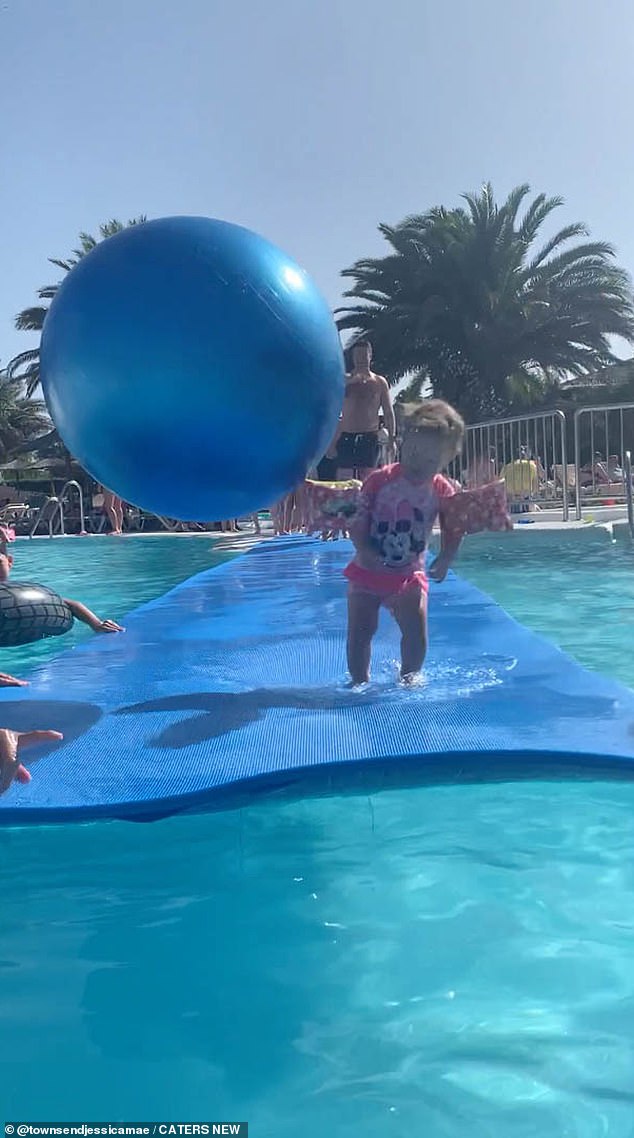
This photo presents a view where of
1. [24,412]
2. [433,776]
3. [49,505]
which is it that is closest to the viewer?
[433,776]

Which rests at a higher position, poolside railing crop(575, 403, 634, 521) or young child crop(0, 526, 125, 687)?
poolside railing crop(575, 403, 634, 521)

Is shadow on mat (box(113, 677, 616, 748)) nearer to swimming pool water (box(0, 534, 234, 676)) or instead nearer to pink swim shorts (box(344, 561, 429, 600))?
pink swim shorts (box(344, 561, 429, 600))

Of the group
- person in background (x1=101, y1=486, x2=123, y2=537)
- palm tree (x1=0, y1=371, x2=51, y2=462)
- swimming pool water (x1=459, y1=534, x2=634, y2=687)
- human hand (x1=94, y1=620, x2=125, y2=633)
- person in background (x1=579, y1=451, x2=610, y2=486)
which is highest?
palm tree (x1=0, y1=371, x2=51, y2=462)

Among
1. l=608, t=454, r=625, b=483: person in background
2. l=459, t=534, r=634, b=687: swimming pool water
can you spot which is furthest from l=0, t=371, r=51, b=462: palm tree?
l=459, t=534, r=634, b=687: swimming pool water

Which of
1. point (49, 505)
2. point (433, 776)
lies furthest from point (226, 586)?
point (49, 505)

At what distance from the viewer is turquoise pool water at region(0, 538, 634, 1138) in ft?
5.63

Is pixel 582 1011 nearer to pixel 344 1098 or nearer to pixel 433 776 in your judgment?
pixel 344 1098

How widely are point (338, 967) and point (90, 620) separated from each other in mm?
3385

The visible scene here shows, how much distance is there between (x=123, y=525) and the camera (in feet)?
67.8

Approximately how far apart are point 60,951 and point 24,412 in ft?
146

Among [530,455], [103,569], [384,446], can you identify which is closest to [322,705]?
[384,446]

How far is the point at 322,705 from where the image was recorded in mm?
3713

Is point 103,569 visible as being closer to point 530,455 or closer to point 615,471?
point 530,455

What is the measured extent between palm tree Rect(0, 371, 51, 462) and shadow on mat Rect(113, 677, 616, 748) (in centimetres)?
3990
